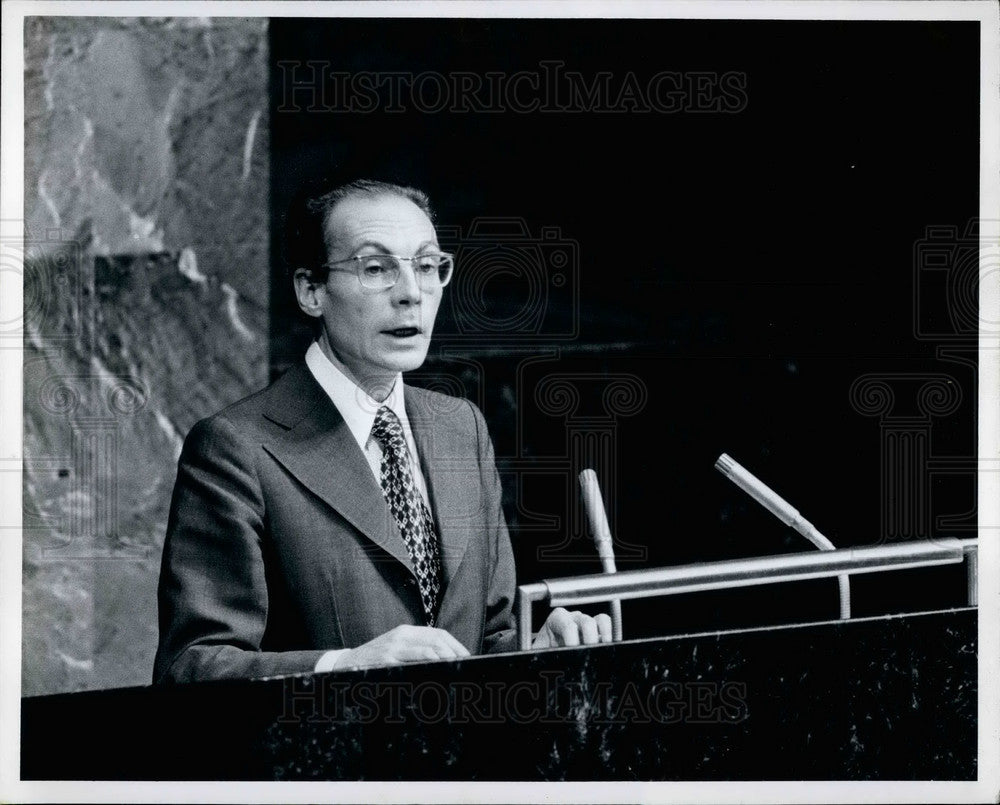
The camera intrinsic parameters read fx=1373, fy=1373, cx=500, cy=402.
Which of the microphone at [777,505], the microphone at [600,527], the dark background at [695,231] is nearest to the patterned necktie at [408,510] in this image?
the dark background at [695,231]

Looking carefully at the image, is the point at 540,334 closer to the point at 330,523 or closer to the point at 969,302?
the point at 330,523

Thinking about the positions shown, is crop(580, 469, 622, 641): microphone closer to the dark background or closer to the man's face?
the dark background

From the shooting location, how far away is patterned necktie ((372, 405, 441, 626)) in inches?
122

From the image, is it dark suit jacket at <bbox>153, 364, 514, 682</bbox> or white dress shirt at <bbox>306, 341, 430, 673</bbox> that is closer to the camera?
dark suit jacket at <bbox>153, 364, 514, 682</bbox>

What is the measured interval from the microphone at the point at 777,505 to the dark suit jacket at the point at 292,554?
1.96 ft

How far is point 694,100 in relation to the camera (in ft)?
11.3

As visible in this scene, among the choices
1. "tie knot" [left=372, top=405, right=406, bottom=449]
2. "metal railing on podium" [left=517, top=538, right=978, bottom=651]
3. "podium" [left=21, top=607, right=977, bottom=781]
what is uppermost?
"tie knot" [left=372, top=405, right=406, bottom=449]

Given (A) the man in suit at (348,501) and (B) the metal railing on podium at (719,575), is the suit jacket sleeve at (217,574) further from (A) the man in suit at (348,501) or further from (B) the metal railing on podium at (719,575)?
(B) the metal railing on podium at (719,575)

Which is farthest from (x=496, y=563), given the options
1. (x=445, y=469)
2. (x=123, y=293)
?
(x=123, y=293)

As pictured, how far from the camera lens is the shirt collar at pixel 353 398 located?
3.12m

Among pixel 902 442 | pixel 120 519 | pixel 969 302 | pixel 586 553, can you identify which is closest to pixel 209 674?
pixel 120 519

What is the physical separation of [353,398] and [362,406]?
28 millimetres

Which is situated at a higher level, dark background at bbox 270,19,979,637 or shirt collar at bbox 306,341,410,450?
dark background at bbox 270,19,979,637

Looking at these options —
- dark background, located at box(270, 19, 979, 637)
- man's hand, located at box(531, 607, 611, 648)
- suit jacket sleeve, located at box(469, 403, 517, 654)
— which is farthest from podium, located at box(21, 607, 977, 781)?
dark background, located at box(270, 19, 979, 637)
